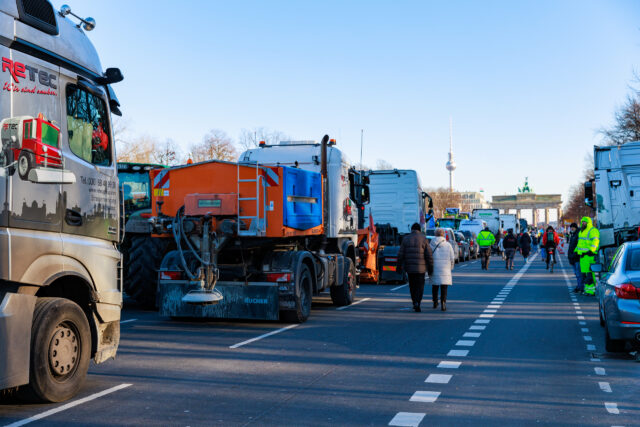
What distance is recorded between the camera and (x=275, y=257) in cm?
1315

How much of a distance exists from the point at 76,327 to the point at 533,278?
22.7 meters

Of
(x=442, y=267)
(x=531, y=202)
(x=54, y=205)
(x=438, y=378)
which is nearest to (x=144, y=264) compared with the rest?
(x=442, y=267)

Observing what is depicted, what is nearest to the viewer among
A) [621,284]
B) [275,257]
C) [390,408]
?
[390,408]

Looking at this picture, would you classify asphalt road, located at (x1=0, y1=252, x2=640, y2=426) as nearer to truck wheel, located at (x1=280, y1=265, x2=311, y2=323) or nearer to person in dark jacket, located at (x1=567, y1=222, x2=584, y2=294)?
truck wheel, located at (x1=280, y1=265, x2=311, y2=323)

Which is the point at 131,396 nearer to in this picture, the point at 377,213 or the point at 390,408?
the point at 390,408

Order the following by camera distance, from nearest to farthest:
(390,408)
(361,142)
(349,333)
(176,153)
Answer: (390,408), (349,333), (361,142), (176,153)

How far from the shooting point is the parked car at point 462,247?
42075 mm

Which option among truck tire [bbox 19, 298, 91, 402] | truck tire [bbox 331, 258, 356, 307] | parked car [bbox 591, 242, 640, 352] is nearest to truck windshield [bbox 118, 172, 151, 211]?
truck tire [bbox 331, 258, 356, 307]

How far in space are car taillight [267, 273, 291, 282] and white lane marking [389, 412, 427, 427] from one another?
251 inches

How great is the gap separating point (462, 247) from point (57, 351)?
37.8 meters

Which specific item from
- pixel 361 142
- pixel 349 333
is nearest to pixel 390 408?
pixel 349 333

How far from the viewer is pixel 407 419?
21.1ft

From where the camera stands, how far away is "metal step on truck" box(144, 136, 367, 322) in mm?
12477

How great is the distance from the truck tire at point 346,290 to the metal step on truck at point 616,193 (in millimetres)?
6606
